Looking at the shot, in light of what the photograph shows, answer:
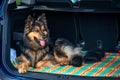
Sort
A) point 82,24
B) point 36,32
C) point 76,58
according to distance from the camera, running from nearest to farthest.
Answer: point 36,32
point 76,58
point 82,24

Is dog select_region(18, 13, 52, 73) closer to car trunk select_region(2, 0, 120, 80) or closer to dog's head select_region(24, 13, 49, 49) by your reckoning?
dog's head select_region(24, 13, 49, 49)

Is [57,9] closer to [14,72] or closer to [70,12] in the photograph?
[70,12]

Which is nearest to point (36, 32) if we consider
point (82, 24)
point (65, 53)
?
point (65, 53)

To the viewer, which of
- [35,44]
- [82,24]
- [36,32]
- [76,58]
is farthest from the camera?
[82,24]

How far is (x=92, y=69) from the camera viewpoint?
4.22 m

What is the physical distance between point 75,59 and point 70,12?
0.81 metres

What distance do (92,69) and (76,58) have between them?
33cm

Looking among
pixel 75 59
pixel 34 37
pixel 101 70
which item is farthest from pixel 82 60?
pixel 34 37

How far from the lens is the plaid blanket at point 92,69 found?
398 centimetres

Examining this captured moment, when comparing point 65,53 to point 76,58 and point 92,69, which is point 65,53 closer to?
point 76,58

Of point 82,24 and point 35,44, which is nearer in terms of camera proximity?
point 35,44

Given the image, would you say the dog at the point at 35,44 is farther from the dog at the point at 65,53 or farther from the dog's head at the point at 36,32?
the dog at the point at 65,53

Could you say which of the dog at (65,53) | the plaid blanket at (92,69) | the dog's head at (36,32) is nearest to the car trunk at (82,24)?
the plaid blanket at (92,69)

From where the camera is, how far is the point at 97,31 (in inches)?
199
